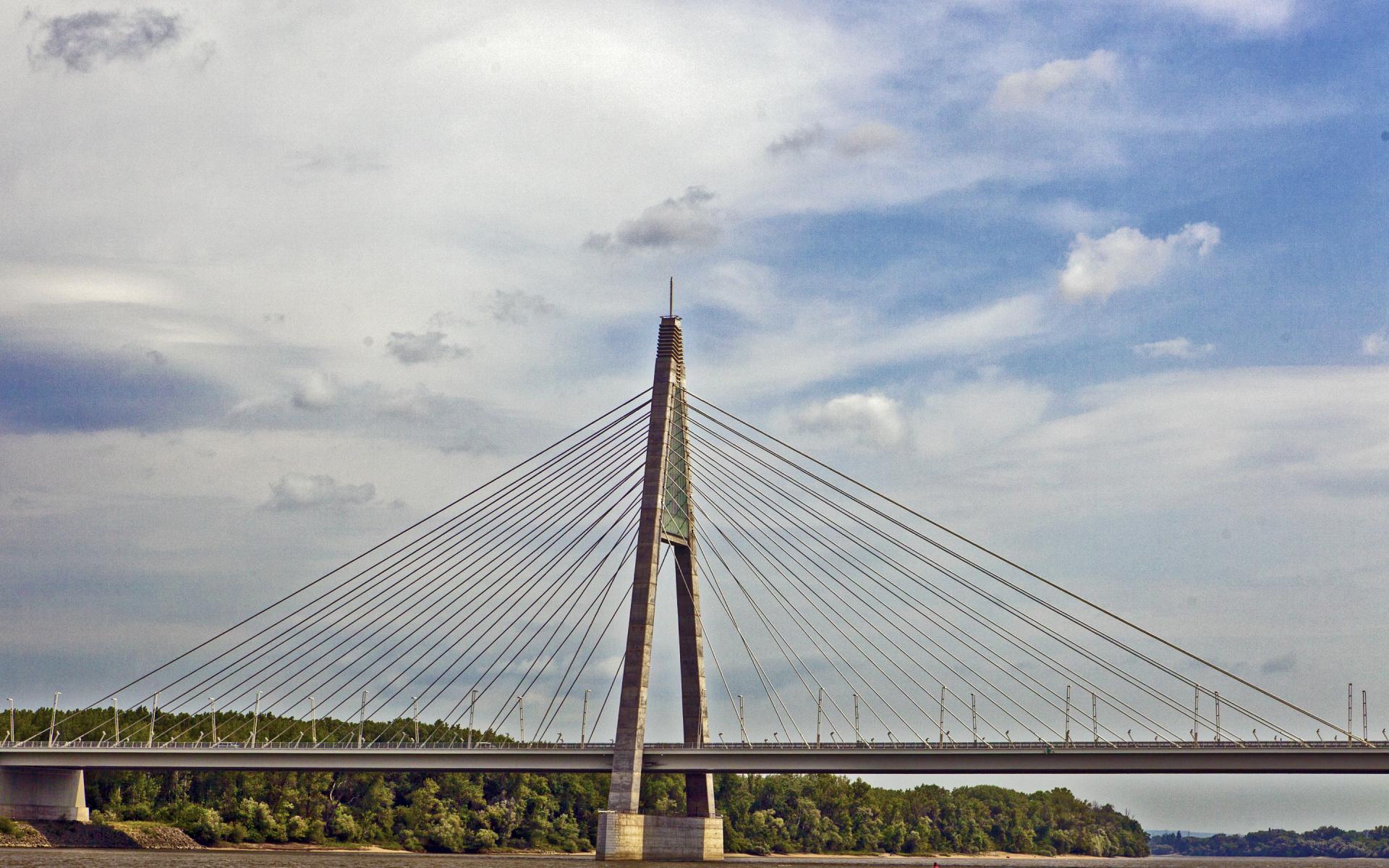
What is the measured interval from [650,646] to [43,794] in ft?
150

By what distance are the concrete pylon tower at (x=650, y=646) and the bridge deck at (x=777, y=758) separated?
3201 mm

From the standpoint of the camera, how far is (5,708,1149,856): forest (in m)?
115

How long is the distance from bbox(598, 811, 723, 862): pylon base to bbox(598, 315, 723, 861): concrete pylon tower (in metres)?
0.05

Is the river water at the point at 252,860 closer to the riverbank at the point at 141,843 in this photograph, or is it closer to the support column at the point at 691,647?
the riverbank at the point at 141,843

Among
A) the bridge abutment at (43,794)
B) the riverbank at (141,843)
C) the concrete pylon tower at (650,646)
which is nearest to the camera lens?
the concrete pylon tower at (650,646)

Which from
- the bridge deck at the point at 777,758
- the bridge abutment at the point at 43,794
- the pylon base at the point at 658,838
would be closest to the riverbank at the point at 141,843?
the bridge abutment at the point at 43,794

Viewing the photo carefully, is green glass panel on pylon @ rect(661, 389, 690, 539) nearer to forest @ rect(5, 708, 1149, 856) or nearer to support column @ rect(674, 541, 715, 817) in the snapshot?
support column @ rect(674, 541, 715, 817)

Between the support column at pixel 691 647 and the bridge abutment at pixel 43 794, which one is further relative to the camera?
the bridge abutment at pixel 43 794

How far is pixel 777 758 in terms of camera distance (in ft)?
268

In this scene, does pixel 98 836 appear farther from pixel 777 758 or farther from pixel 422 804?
pixel 777 758

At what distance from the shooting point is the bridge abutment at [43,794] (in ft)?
320

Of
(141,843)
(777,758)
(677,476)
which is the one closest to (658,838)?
(777,758)

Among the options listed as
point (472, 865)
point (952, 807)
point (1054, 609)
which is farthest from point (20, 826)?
point (952, 807)

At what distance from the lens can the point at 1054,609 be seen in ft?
254
